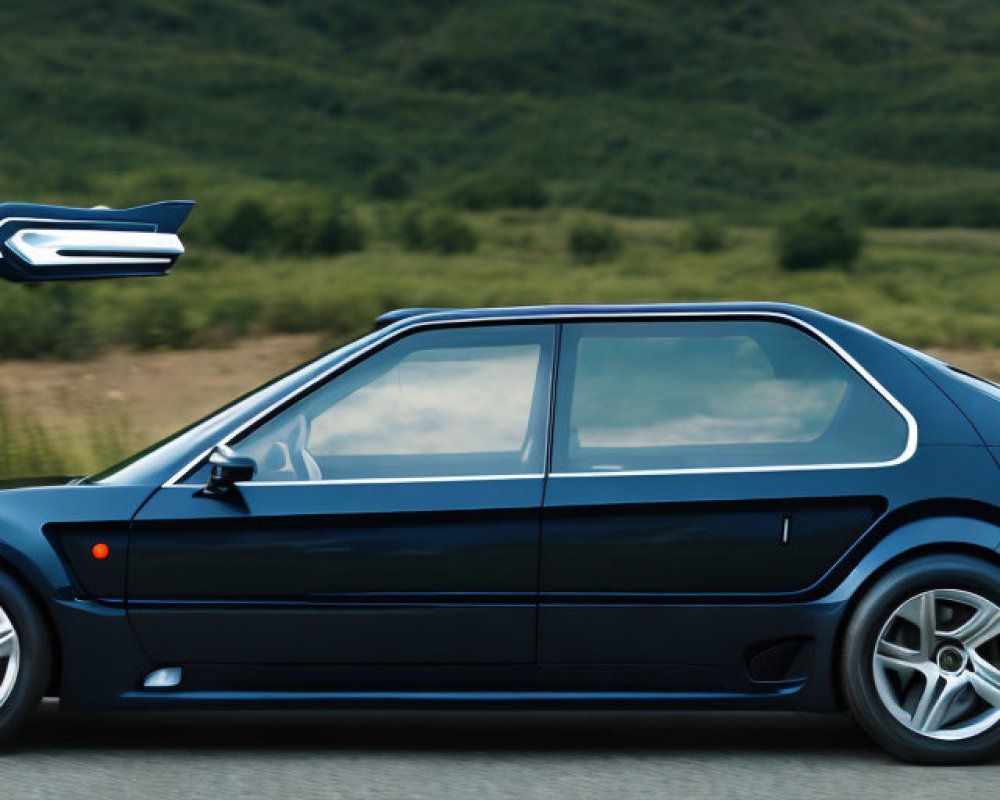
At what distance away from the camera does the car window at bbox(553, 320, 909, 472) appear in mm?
5840

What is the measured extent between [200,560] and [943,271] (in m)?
34.6

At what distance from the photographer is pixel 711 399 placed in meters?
5.92

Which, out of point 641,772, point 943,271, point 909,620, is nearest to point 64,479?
point 641,772

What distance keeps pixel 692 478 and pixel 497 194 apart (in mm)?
44412

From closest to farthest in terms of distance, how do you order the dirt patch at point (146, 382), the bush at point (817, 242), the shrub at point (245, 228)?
the dirt patch at point (146, 382), the bush at point (817, 242), the shrub at point (245, 228)

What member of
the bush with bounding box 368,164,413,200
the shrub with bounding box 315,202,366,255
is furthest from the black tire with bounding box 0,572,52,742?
the bush with bounding box 368,164,413,200

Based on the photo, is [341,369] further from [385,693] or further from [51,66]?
[51,66]

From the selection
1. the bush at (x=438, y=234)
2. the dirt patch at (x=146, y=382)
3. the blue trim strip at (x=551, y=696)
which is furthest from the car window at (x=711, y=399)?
the bush at (x=438, y=234)

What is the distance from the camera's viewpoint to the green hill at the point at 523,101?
170 ft

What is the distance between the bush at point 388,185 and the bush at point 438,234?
7006 millimetres

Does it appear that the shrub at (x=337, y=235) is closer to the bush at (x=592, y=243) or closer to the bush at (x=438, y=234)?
the bush at (x=438, y=234)

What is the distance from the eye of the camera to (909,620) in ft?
18.5

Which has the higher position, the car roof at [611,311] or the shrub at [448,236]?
the car roof at [611,311]

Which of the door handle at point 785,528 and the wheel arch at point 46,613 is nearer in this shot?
the door handle at point 785,528
